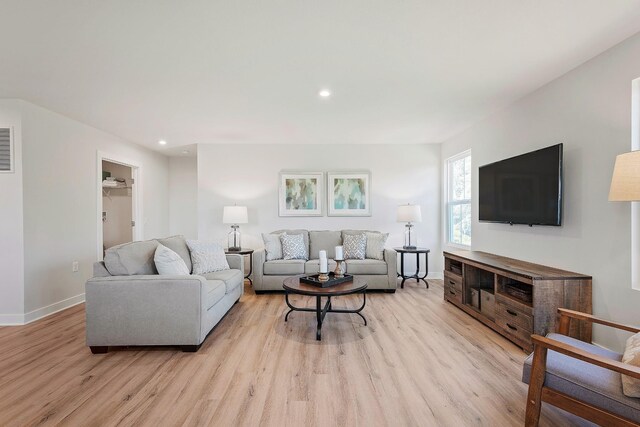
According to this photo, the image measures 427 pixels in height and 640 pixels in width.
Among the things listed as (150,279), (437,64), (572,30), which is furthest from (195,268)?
(572,30)

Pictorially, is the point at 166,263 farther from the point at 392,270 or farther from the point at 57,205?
the point at 392,270

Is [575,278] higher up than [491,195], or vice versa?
[491,195]

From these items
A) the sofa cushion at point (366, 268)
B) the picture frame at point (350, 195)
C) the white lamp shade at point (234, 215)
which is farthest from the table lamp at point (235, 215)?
the sofa cushion at point (366, 268)

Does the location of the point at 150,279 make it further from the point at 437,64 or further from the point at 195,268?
the point at 437,64

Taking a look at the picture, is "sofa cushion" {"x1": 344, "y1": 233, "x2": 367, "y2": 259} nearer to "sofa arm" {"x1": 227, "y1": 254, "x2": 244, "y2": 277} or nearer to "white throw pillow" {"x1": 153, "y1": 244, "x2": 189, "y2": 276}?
"sofa arm" {"x1": 227, "y1": 254, "x2": 244, "y2": 277}

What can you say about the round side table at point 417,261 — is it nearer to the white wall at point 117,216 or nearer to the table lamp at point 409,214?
the table lamp at point 409,214

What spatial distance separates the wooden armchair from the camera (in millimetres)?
1298

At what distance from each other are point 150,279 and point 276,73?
2007 mm

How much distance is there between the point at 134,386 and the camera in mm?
2004

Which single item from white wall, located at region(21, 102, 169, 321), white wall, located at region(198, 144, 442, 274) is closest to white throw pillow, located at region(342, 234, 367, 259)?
white wall, located at region(198, 144, 442, 274)

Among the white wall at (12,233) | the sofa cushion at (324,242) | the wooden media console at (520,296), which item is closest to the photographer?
the wooden media console at (520,296)

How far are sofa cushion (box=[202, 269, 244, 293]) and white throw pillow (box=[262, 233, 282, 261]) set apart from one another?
2.68ft

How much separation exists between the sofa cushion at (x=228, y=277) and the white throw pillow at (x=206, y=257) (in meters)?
0.07

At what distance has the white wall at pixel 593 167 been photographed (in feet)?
7.06
